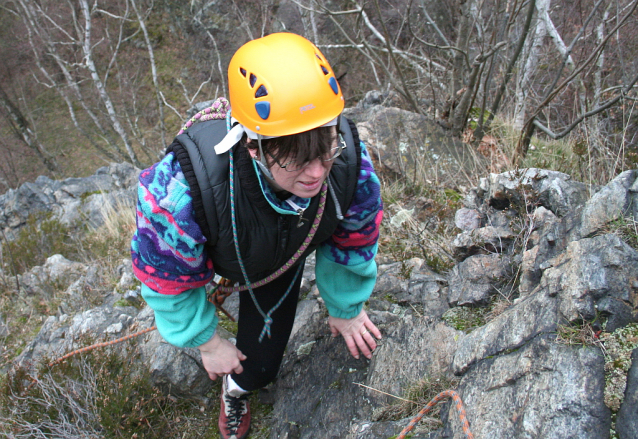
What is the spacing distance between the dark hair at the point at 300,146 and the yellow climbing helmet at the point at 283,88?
4cm

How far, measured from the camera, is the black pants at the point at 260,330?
83.4 inches

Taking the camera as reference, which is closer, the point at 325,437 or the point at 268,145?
the point at 268,145

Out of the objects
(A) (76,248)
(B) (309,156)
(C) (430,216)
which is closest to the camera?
(B) (309,156)

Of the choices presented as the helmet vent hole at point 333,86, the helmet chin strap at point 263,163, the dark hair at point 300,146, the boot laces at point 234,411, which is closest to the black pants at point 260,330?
the boot laces at point 234,411

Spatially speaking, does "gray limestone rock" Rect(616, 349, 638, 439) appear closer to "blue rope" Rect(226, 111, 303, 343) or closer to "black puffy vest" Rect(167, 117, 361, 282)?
"black puffy vest" Rect(167, 117, 361, 282)

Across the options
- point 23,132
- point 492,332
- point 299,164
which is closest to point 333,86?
point 299,164

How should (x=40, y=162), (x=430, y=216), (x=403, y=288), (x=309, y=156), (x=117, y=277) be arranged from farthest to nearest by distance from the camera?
(x=40, y=162) < (x=117, y=277) < (x=430, y=216) < (x=403, y=288) < (x=309, y=156)

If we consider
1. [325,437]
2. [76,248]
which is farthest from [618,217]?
[76,248]

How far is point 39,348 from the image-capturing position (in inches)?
129

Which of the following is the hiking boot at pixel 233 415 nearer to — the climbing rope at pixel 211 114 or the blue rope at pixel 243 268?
the blue rope at pixel 243 268

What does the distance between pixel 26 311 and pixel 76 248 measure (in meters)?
1.69

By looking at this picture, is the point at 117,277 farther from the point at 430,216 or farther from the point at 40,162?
the point at 40,162

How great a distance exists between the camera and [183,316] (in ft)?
5.57

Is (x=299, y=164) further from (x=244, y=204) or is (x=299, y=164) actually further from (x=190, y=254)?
(x=190, y=254)
